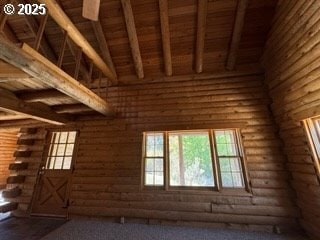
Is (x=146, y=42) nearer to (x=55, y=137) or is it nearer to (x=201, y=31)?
(x=201, y=31)

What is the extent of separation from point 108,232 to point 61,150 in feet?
9.58

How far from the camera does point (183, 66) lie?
4961 mm

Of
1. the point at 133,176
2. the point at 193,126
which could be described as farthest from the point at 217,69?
the point at 133,176

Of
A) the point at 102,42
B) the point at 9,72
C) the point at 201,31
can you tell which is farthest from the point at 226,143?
the point at 9,72

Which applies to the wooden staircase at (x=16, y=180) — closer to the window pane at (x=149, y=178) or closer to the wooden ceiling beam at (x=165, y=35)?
the window pane at (x=149, y=178)

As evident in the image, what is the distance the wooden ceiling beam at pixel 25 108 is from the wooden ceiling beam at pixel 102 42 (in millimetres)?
2028

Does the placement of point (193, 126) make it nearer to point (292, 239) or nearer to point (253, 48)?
point (253, 48)

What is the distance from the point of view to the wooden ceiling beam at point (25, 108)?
316cm

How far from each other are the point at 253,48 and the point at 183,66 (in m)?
1.90

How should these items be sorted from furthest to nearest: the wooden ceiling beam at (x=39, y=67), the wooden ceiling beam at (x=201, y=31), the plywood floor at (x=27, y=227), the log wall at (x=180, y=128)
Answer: the log wall at (x=180, y=128), the wooden ceiling beam at (x=201, y=31), the plywood floor at (x=27, y=227), the wooden ceiling beam at (x=39, y=67)

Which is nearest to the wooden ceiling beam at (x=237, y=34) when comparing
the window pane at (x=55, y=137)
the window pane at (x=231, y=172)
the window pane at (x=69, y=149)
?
the window pane at (x=231, y=172)

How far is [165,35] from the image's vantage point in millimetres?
4070

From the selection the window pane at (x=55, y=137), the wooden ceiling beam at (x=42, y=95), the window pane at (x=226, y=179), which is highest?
the wooden ceiling beam at (x=42, y=95)

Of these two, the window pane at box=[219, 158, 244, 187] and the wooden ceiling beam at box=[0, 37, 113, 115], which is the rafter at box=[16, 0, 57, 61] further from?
the window pane at box=[219, 158, 244, 187]
